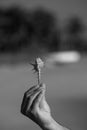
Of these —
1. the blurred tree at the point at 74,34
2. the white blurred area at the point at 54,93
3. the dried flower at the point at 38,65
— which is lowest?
the white blurred area at the point at 54,93

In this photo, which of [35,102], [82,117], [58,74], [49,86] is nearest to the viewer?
[35,102]

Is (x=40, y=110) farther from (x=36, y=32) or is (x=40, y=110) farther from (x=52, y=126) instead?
(x=36, y=32)

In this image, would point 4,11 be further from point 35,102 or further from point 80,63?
point 35,102

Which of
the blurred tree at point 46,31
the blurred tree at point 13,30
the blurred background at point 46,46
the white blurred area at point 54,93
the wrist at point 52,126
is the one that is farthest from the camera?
the blurred tree at point 46,31

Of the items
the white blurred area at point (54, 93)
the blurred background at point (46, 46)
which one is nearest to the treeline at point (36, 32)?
the blurred background at point (46, 46)

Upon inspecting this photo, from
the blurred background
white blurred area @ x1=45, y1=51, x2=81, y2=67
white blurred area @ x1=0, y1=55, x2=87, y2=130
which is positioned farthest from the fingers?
white blurred area @ x1=45, y1=51, x2=81, y2=67

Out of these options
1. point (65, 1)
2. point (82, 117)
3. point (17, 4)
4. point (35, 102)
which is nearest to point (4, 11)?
point (17, 4)

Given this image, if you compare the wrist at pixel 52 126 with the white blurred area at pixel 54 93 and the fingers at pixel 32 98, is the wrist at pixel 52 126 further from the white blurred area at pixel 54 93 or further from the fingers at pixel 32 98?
the white blurred area at pixel 54 93

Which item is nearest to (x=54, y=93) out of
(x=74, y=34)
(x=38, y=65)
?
(x=74, y=34)

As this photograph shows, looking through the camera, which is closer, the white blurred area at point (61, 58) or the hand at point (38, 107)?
the hand at point (38, 107)
